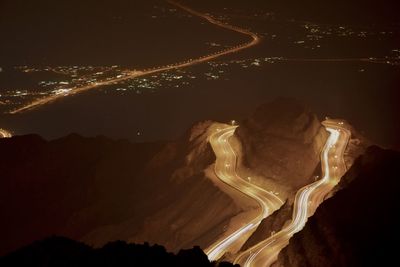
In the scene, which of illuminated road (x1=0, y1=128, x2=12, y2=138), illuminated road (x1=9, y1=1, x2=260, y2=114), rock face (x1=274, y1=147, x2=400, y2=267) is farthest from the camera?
illuminated road (x1=9, y1=1, x2=260, y2=114)

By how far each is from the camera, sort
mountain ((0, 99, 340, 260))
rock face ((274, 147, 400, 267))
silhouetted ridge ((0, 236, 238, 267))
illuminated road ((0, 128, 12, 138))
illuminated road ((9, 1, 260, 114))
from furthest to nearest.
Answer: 1. illuminated road ((9, 1, 260, 114))
2. illuminated road ((0, 128, 12, 138))
3. mountain ((0, 99, 340, 260))
4. rock face ((274, 147, 400, 267))
5. silhouetted ridge ((0, 236, 238, 267))

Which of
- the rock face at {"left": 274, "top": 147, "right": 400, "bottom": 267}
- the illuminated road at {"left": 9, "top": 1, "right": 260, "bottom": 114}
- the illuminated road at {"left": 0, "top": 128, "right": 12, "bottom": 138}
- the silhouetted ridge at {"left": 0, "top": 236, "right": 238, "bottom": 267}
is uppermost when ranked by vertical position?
the silhouetted ridge at {"left": 0, "top": 236, "right": 238, "bottom": 267}

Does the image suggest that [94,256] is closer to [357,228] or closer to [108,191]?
[357,228]

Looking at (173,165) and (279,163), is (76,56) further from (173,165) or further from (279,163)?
(279,163)

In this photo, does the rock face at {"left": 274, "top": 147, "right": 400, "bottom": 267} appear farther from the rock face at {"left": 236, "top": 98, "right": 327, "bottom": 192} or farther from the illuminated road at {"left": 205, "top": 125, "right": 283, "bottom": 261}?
the rock face at {"left": 236, "top": 98, "right": 327, "bottom": 192}

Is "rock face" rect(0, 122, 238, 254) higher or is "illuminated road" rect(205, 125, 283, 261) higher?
"illuminated road" rect(205, 125, 283, 261)

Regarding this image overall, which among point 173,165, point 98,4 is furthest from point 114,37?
point 173,165

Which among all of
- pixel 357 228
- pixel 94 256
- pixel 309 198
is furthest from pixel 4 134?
pixel 357 228

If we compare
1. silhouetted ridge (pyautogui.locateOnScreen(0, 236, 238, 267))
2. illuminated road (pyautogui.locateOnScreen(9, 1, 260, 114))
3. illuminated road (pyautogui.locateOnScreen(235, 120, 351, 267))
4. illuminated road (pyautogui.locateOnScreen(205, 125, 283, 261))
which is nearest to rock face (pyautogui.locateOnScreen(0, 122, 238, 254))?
illuminated road (pyautogui.locateOnScreen(205, 125, 283, 261))
